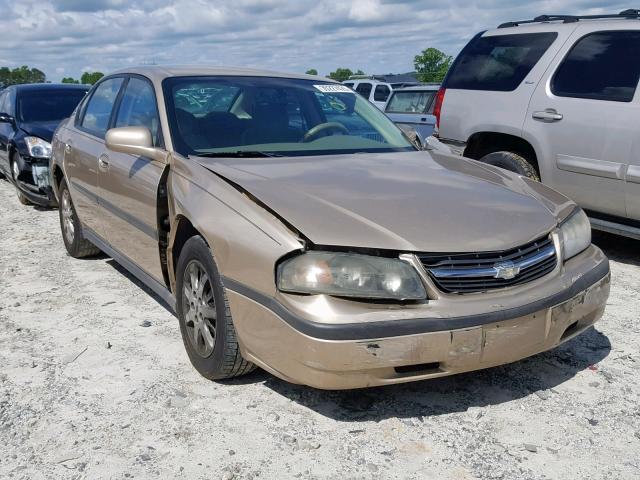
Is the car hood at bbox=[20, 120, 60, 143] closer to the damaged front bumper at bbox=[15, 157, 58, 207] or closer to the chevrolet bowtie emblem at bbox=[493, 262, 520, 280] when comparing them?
the damaged front bumper at bbox=[15, 157, 58, 207]

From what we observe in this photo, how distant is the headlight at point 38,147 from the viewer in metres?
8.37

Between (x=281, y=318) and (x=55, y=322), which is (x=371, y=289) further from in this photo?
(x=55, y=322)

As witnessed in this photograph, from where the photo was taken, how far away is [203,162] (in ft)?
11.7

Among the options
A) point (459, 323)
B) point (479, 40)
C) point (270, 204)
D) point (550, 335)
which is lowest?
point (550, 335)

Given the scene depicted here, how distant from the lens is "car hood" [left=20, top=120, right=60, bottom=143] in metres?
8.49

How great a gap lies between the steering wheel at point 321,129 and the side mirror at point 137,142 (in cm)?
85

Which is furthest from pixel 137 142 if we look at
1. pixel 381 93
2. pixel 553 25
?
pixel 381 93

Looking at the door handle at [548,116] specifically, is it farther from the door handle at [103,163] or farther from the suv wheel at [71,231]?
the suv wheel at [71,231]

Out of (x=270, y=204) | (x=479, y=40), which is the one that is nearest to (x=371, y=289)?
(x=270, y=204)

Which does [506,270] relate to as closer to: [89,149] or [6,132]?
[89,149]

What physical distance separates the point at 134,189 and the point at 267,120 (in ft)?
2.86

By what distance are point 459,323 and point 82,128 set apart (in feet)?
12.4

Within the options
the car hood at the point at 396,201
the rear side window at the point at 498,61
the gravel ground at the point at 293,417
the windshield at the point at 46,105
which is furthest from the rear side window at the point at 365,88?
the car hood at the point at 396,201

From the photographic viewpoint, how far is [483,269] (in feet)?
9.37
